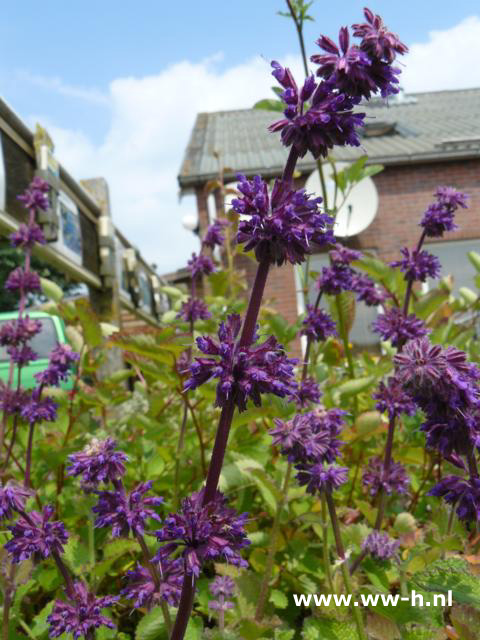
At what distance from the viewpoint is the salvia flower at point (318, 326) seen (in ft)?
6.91

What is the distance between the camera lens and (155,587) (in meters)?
1.24

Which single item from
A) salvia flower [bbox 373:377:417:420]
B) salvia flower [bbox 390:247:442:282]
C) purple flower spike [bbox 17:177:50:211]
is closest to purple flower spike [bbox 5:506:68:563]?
salvia flower [bbox 373:377:417:420]

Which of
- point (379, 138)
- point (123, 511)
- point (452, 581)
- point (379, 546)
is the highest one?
point (379, 138)

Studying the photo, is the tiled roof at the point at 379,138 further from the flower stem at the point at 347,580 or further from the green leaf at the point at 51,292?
the flower stem at the point at 347,580

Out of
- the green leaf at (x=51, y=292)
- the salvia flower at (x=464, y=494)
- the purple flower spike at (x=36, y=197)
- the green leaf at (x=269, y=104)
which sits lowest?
the salvia flower at (x=464, y=494)

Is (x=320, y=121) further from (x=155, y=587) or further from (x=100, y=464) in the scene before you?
(x=155, y=587)

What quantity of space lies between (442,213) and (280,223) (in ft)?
4.40

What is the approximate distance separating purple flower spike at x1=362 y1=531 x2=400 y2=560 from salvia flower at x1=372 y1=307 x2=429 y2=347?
57 centimetres

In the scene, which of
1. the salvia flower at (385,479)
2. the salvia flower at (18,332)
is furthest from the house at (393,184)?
the salvia flower at (385,479)

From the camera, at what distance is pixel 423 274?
7.11 ft

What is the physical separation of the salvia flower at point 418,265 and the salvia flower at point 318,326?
34 cm

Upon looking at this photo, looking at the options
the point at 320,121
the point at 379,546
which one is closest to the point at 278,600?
the point at 379,546

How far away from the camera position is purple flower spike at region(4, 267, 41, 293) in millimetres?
2643

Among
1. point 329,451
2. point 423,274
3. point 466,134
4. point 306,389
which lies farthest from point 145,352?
point 466,134
